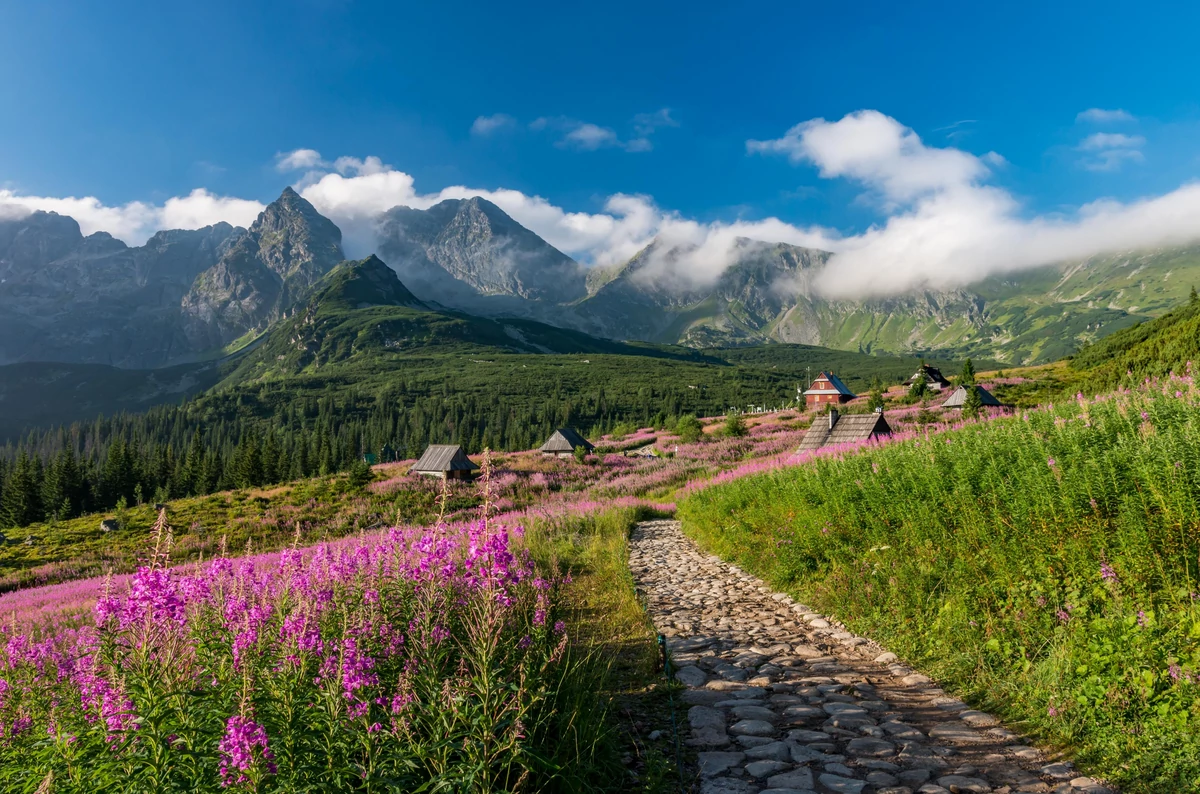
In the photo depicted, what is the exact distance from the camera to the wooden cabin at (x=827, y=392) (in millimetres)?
68812

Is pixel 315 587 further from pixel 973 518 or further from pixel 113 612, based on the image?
pixel 973 518

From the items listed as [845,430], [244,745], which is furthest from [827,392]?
[244,745]

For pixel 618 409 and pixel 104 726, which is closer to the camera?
pixel 104 726

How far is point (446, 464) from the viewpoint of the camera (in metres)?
35.3

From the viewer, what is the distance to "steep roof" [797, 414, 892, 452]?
23.9m

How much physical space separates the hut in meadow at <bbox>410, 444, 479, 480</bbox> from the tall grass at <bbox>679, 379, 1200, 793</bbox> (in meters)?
28.6

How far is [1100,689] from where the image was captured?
4.45 m

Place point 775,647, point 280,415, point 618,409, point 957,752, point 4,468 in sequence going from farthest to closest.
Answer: point 280,415
point 618,409
point 4,468
point 775,647
point 957,752

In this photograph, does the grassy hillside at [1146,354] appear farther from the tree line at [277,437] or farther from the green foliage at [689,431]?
the tree line at [277,437]

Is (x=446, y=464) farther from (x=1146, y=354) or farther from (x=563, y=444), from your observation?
(x=1146, y=354)

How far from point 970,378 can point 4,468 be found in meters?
152

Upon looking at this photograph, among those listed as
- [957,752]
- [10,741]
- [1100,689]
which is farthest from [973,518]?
[10,741]

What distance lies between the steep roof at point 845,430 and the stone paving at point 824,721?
16.6 m

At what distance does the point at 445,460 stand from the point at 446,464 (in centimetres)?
57
